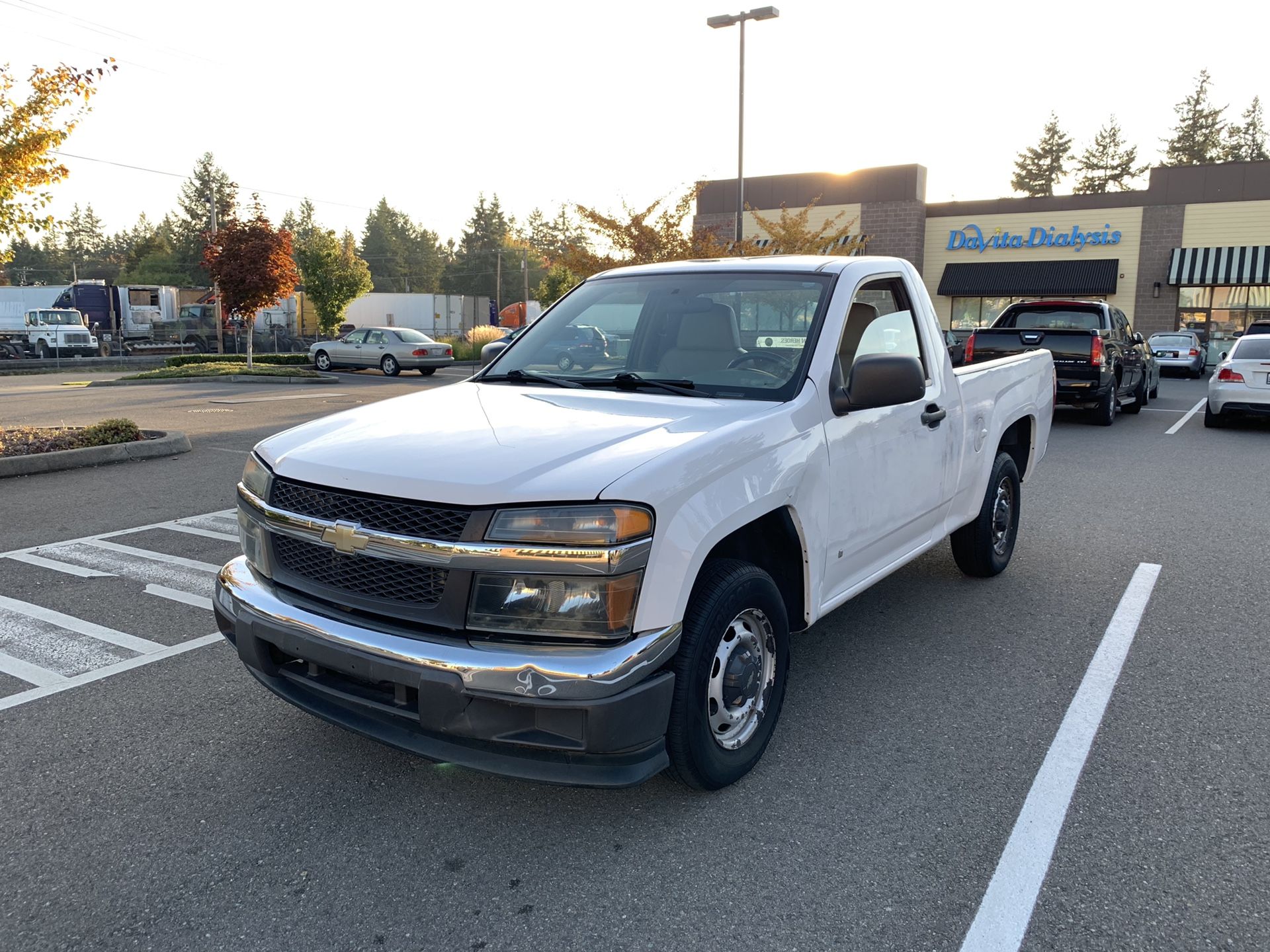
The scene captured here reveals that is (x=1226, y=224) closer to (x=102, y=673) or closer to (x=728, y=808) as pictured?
(x=728, y=808)

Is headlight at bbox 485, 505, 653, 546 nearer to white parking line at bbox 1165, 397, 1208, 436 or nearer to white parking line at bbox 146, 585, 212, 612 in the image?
white parking line at bbox 146, 585, 212, 612

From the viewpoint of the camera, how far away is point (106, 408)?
15484 mm

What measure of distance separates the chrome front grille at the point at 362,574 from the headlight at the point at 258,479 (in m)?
0.18

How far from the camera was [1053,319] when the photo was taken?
14.9 meters

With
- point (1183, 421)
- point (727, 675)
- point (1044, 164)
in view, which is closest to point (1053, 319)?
point (1183, 421)

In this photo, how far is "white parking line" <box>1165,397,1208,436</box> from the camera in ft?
46.4

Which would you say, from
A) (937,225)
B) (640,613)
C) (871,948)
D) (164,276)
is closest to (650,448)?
(640,613)

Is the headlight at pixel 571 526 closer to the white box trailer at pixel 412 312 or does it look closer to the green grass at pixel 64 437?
the green grass at pixel 64 437

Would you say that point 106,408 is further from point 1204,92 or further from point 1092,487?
point 1204,92

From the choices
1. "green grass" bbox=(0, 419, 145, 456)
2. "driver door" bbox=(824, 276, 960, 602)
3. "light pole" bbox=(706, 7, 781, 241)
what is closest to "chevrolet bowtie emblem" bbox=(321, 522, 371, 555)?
"driver door" bbox=(824, 276, 960, 602)

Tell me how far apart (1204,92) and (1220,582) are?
9064 centimetres

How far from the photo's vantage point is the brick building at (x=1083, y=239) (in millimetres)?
33969

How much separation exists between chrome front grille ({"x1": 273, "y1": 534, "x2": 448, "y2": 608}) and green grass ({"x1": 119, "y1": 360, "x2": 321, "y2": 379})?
22160 mm

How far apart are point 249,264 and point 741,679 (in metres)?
27.5
